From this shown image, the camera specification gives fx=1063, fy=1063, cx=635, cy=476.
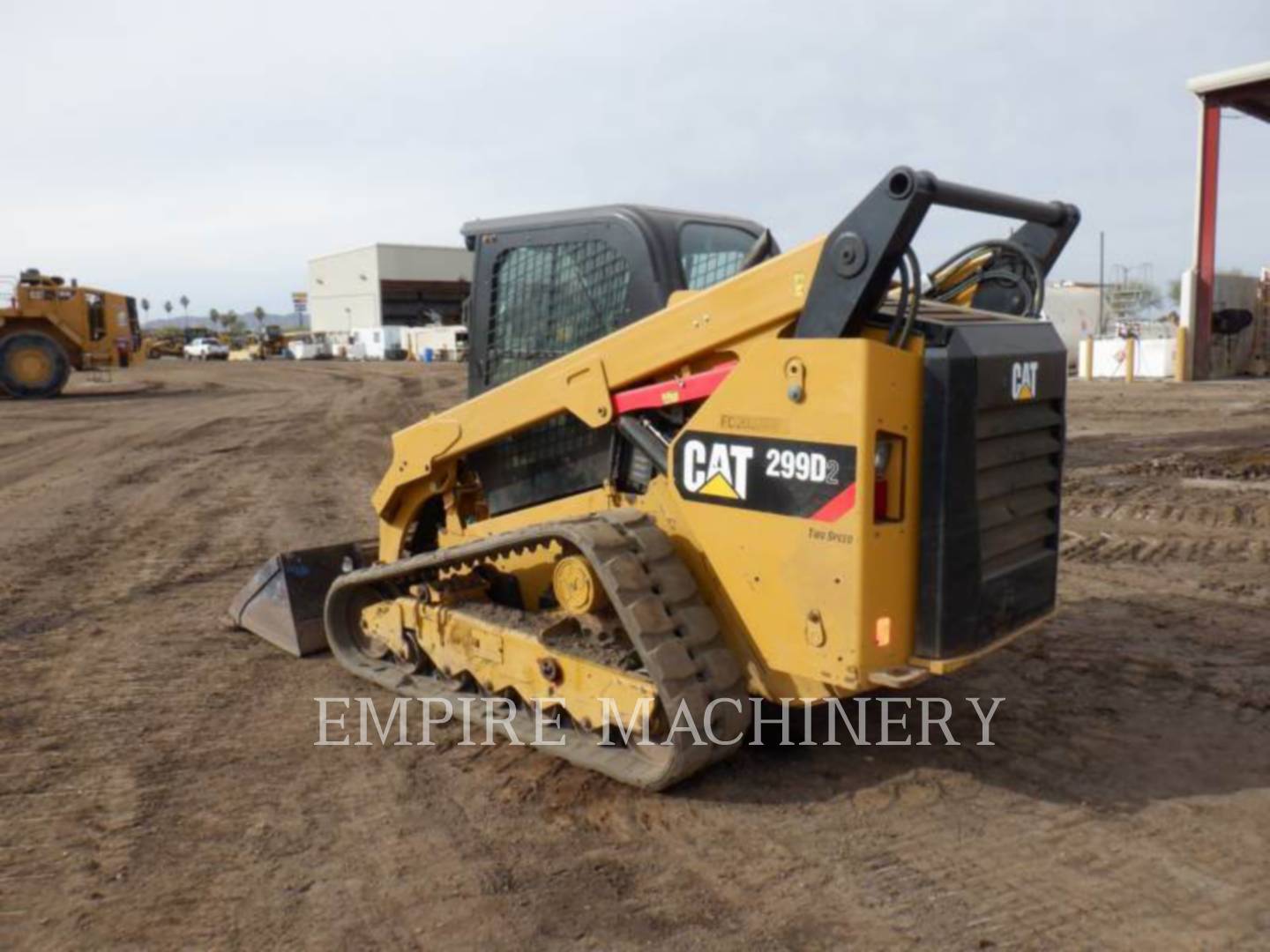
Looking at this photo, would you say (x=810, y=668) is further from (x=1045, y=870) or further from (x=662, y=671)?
(x=1045, y=870)

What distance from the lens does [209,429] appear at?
54.3 ft

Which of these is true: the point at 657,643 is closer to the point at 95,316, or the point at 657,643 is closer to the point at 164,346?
the point at 95,316

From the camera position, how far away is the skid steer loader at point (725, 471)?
3.31 meters

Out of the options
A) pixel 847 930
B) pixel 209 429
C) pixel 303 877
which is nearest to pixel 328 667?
pixel 303 877

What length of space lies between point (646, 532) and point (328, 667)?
93.3 inches

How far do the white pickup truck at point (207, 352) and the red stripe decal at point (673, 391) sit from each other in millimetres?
56672

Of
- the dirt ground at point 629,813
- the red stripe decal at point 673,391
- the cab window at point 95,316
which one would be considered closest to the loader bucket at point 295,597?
the dirt ground at point 629,813

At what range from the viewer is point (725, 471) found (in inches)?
143

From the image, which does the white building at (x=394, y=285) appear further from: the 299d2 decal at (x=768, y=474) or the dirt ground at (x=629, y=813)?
the 299d2 decal at (x=768, y=474)

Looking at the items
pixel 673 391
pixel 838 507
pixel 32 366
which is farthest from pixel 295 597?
pixel 32 366

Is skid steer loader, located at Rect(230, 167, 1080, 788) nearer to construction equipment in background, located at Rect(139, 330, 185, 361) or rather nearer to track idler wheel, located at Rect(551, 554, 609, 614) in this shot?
track idler wheel, located at Rect(551, 554, 609, 614)

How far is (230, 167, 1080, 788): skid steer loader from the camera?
3311mm

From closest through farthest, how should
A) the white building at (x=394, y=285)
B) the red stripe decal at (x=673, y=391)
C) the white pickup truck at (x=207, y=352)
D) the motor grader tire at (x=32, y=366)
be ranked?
1. the red stripe decal at (x=673, y=391)
2. the motor grader tire at (x=32, y=366)
3. the white pickup truck at (x=207, y=352)
4. the white building at (x=394, y=285)

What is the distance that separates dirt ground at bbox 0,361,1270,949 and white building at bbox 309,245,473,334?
183ft
